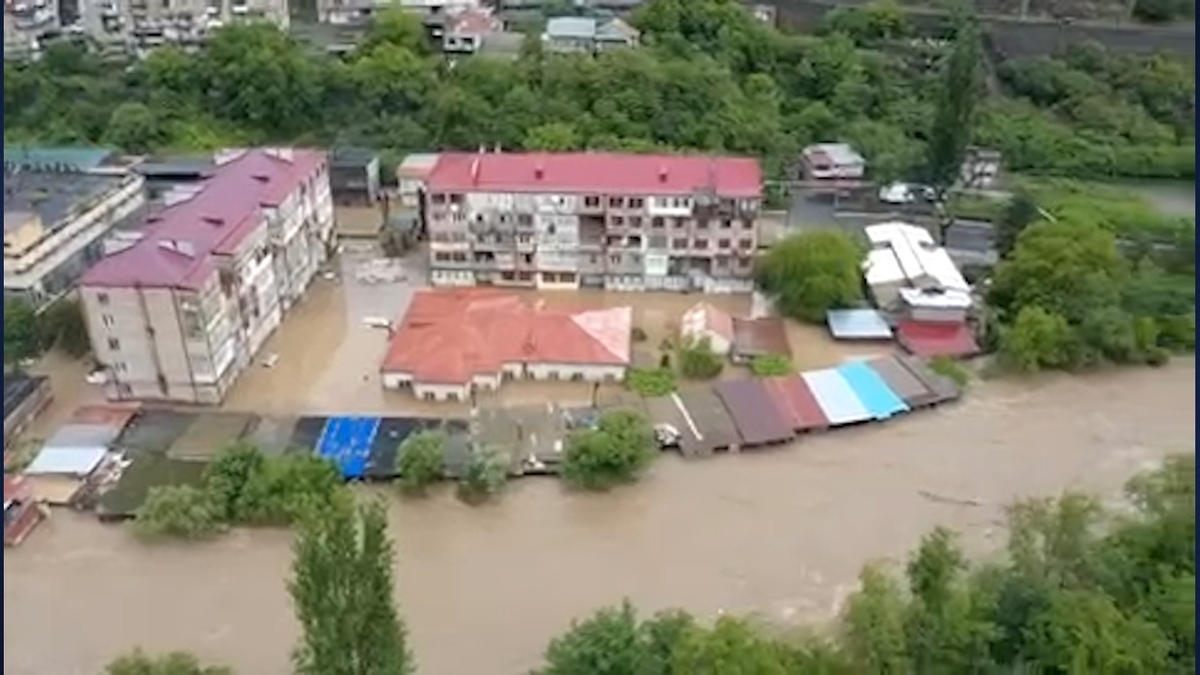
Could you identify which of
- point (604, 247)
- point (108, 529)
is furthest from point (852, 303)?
point (108, 529)

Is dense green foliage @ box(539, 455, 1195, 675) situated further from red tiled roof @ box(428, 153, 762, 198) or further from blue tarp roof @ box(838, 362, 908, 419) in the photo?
red tiled roof @ box(428, 153, 762, 198)

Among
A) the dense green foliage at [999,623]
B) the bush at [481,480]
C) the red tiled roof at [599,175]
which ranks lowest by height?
the bush at [481,480]

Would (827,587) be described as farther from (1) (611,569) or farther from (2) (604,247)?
(2) (604,247)

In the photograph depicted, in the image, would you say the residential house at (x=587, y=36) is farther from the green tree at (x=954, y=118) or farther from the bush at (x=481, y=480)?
the bush at (x=481, y=480)

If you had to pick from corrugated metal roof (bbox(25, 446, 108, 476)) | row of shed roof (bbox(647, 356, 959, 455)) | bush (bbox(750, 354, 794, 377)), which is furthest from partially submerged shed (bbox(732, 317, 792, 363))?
corrugated metal roof (bbox(25, 446, 108, 476))

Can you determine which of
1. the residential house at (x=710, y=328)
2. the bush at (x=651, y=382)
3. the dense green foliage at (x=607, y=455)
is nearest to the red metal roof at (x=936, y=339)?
the residential house at (x=710, y=328)
